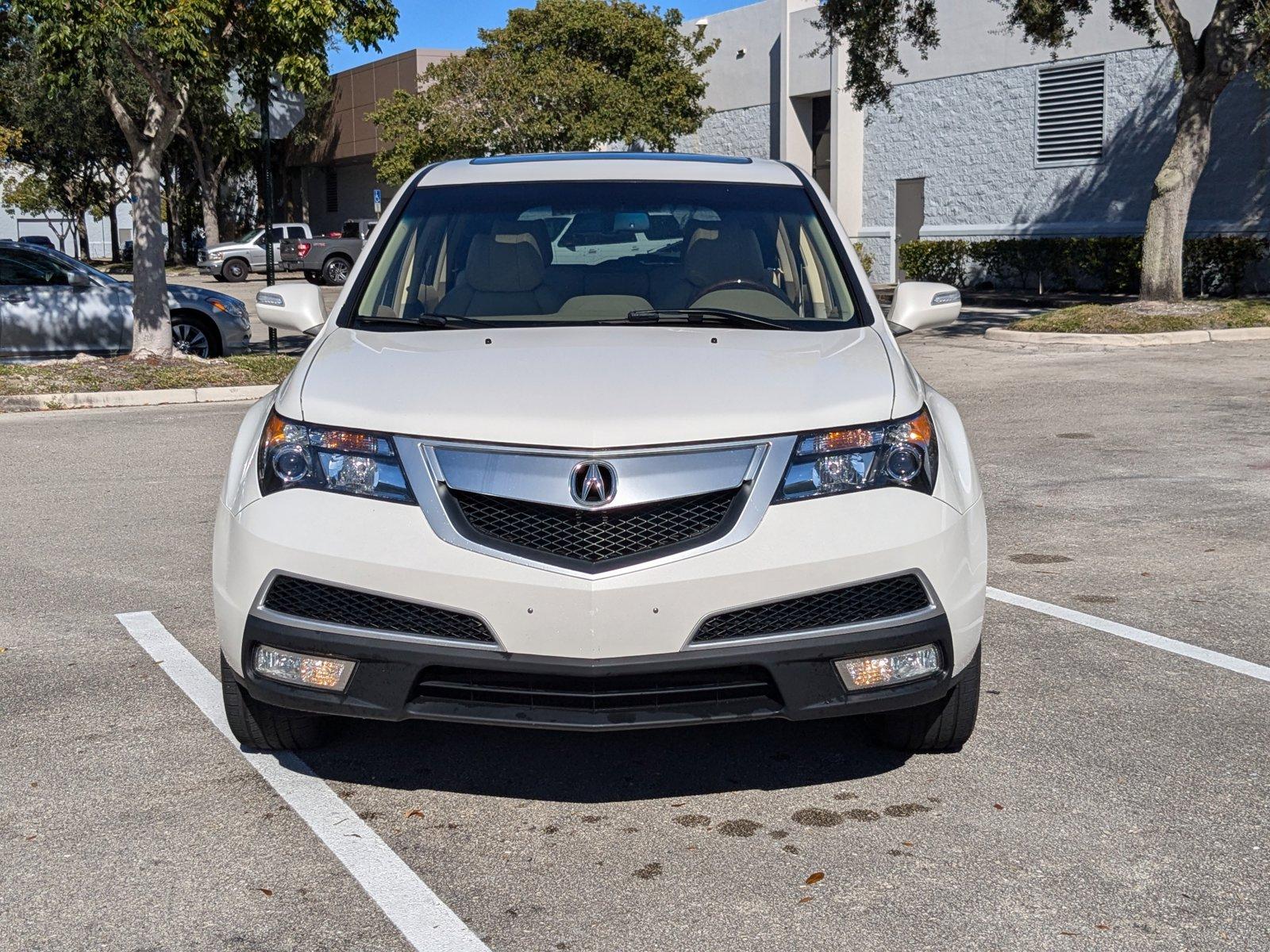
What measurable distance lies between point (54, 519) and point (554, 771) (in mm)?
5174

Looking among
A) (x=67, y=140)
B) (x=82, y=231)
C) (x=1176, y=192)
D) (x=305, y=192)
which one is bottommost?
(x=82, y=231)

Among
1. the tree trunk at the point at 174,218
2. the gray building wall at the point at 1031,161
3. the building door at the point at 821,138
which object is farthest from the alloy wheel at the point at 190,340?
the tree trunk at the point at 174,218

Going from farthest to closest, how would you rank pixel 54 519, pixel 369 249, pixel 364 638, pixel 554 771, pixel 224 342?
pixel 224 342 → pixel 54 519 → pixel 369 249 → pixel 554 771 → pixel 364 638

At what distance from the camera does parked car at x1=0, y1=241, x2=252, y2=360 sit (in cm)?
1602

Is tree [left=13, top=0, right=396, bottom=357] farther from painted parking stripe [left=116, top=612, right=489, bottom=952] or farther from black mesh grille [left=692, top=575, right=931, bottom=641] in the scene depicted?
black mesh grille [left=692, top=575, right=931, bottom=641]

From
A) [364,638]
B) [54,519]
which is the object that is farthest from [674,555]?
[54,519]

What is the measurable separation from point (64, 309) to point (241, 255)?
29422mm

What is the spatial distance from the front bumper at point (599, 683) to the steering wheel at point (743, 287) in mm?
1656

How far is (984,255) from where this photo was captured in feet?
102

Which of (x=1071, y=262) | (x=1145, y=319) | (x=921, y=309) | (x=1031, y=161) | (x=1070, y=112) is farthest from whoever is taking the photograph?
(x=1031, y=161)

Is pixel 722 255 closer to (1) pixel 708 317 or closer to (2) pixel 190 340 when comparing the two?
(1) pixel 708 317

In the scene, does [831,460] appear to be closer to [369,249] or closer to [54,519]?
[369,249]

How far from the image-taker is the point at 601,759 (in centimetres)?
450

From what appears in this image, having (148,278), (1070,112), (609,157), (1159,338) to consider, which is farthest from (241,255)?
(609,157)
